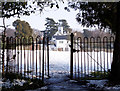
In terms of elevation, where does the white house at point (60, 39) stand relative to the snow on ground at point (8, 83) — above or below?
above

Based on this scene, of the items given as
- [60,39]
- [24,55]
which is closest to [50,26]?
[60,39]

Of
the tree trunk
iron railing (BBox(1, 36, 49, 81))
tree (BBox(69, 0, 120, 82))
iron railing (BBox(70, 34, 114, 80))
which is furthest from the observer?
tree (BBox(69, 0, 120, 82))

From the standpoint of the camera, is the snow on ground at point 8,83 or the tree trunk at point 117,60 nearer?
the snow on ground at point 8,83

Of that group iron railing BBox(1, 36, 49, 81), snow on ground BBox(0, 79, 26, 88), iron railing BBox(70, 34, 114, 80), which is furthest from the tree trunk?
snow on ground BBox(0, 79, 26, 88)

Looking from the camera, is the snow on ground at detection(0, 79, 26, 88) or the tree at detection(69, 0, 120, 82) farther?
the tree at detection(69, 0, 120, 82)

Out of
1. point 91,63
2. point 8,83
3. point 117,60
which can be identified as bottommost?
point 8,83

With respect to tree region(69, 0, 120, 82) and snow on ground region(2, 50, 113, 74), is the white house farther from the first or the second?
tree region(69, 0, 120, 82)

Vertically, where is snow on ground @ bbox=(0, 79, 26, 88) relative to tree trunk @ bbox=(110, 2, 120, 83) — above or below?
below

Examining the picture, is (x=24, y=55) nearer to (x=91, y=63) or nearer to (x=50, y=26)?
(x=91, y=63)

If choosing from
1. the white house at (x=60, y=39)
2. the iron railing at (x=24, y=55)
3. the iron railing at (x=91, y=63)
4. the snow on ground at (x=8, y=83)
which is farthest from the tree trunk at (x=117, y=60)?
the white house at (x=60, y=39)

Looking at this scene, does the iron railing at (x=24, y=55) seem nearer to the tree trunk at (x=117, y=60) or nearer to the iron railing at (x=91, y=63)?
the iron railing at (x=91, y=63)

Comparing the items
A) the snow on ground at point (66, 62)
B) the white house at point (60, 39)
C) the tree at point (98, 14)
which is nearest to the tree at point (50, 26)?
the white house at point (60, 39)

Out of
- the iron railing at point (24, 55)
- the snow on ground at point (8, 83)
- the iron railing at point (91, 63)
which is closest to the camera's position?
the snow on ground at point (8, 83)

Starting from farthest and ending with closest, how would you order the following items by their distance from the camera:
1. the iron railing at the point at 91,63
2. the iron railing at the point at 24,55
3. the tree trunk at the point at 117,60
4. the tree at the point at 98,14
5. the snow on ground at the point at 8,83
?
the tree at the point at 98,14, the iron railing at the point at 91,63, the iron railing at the point at 24,55, the tree trunk at the point at 117,60, the snow on ground at the point at 8,83
